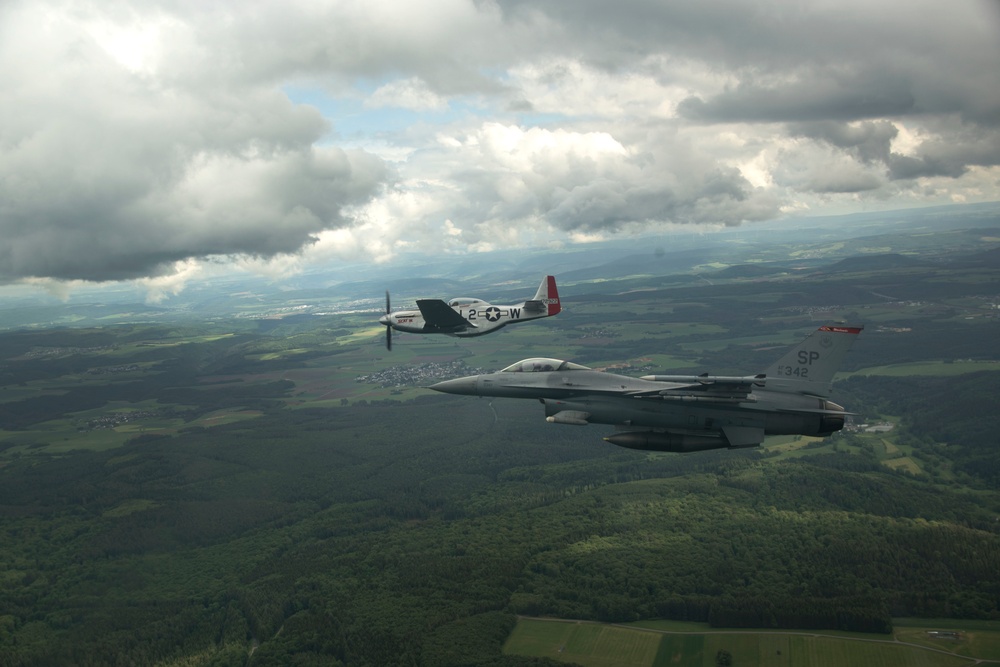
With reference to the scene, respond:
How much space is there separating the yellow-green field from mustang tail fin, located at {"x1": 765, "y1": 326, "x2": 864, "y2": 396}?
57.6 m

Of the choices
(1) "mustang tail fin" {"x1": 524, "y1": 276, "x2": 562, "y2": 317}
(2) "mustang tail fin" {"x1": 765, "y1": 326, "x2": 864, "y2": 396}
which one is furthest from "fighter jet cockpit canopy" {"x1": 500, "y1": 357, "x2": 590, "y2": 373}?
(2) "mustang tail fin" {"x1": 765, "y1": 326, "x2": 864, "y2": 396}

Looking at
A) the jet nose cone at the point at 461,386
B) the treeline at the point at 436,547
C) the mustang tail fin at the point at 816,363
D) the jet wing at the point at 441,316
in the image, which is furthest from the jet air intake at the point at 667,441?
the treeline at the point at 436,547

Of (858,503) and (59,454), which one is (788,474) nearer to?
(858,503)

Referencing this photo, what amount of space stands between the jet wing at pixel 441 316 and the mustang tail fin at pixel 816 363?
80.0 feet

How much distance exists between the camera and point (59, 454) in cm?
17725

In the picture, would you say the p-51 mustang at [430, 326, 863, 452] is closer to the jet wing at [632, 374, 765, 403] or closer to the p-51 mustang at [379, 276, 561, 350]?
the jet wing at [632, 374, 765, 403]

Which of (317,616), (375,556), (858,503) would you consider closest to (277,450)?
(375,556)

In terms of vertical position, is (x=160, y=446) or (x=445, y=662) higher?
(x=160, y=446)

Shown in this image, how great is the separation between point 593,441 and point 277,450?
90.1m

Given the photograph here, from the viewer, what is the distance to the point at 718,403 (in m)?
36.7

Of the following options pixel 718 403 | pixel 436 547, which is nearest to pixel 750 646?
pixel 436 547

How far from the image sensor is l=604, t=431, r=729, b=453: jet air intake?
1459 inches

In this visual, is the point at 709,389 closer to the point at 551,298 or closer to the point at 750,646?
the point at 551,298

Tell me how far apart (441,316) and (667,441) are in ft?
69.9
